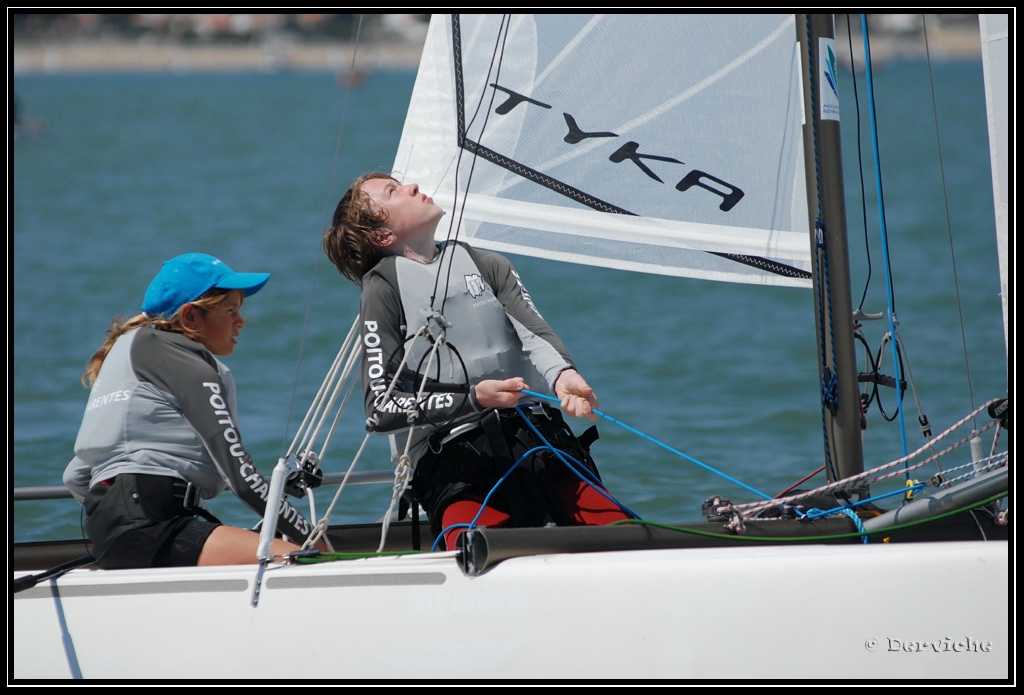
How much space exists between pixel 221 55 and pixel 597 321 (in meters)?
67.5

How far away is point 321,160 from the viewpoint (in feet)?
75.7

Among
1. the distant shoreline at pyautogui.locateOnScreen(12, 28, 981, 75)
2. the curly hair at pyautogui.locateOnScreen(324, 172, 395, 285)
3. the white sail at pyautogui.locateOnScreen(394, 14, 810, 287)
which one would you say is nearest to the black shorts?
the curly hair at pyautogui.locateOnScreen(324, 172, 395, 285)

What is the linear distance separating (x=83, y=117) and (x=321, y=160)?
1494 cm

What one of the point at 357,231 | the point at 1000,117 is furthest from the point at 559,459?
the point at 1000,117

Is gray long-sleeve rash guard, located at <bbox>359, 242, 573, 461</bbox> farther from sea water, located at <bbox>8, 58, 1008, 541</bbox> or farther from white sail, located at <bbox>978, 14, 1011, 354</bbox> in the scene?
white sail, located at <bbox>978, 14, 1011, 354</bbox>

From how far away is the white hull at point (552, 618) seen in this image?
1838 millimetres

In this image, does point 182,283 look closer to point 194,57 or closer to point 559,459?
point 559,459

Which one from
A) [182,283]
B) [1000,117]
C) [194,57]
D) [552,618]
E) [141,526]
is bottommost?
[552,618]

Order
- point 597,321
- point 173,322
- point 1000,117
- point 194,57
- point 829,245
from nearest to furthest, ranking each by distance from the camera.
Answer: point 1000,117 → point 173,322 → point 829,245 → point 597,321 → point 194,57

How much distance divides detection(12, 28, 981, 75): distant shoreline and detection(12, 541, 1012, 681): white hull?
64.5 metres

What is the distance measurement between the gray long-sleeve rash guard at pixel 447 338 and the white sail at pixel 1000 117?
80 cm

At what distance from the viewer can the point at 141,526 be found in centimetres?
206

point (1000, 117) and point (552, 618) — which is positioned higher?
point (1000, 117)

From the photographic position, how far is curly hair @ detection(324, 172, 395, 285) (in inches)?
91.4
